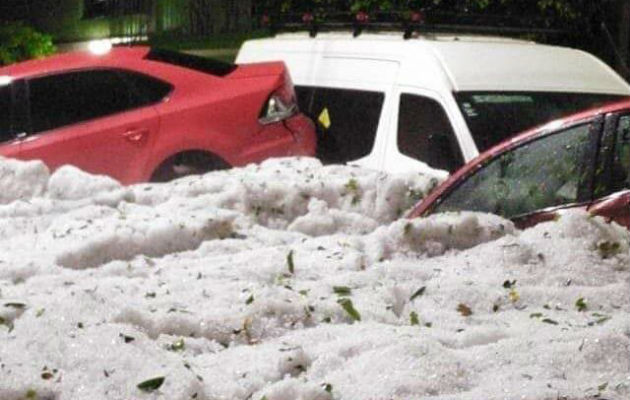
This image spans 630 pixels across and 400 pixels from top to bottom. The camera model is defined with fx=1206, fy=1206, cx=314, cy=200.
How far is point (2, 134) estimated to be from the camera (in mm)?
9102

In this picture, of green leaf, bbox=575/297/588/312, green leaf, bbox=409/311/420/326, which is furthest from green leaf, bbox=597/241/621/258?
green leaf, bbox=409/311/420/326

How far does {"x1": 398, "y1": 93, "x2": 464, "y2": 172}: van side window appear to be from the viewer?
289 inches

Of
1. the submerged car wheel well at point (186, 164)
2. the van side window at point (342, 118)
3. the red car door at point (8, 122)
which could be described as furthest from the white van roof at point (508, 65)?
the red car door at point (8, 122)

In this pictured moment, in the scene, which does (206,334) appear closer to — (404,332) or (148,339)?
(148,339)

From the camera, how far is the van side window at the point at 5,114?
29.8ft

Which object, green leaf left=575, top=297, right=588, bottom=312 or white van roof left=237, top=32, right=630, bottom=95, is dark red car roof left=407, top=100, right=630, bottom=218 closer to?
green leaf left=575, top=297, right=588, bottom=312

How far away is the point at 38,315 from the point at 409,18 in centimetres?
565

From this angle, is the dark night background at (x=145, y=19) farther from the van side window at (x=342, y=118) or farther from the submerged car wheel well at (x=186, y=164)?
the submerged car wheel well at (x=186, y=164)

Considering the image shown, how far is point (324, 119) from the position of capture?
30.3 ft

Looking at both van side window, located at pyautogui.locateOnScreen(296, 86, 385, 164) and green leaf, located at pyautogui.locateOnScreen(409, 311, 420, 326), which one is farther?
van side window, located at pyautogui.locateOnScreen(296, 86, 385, 164)

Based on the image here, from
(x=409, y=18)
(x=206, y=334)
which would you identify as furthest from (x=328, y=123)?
(x=206, y=334)

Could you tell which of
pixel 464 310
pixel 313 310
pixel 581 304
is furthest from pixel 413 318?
pixel 581 304

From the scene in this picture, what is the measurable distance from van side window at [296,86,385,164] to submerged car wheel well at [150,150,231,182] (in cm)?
79

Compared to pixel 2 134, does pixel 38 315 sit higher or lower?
higher
